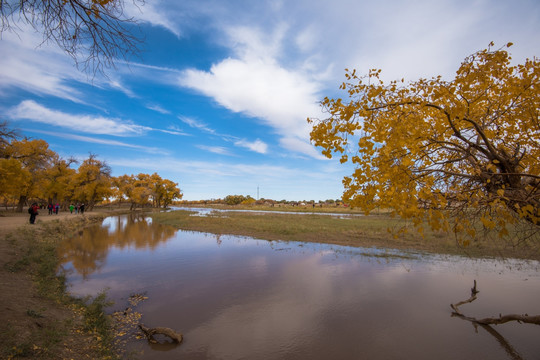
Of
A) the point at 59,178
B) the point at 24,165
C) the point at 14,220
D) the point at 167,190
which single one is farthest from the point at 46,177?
the point at 167,190

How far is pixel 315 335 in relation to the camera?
21.5ft

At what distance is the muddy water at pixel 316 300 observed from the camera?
6.08m

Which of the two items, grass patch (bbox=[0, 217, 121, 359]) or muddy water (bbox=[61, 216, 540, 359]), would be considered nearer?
grass patch (bbox=[0, 217, 121, 359])

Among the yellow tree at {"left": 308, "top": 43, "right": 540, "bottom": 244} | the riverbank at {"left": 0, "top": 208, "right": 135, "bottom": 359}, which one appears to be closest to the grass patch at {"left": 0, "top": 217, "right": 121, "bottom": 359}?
the riverbank at {"left": 0, "top": 208, "right": 135, "bottom": 359}

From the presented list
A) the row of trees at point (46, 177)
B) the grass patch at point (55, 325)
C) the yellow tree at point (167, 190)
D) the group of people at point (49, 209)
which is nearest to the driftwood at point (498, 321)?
the grass patch at point (55, 325)

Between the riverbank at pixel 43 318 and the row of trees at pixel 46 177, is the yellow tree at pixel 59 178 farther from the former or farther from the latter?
the riverbank at pixel 43 318

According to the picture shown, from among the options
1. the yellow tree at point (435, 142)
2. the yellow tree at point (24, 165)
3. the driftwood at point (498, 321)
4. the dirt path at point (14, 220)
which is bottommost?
the driftwood at point (498, 321)

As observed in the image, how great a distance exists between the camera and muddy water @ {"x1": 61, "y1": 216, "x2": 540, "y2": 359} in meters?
Result: 6.08

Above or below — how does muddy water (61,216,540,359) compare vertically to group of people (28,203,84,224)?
below

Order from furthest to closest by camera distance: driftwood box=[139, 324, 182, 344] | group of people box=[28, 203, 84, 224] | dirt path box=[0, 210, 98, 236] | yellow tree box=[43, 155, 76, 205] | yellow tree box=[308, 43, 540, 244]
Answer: yellow tree box=[43, 155, 76, 205]
group of people box=[28, 203, 84, 224]
dirt path box=[0, 210, 98, 236]
driftwood box=[139, 324, 182, 344]
yellow tree box=[308, 43, 540, 244]

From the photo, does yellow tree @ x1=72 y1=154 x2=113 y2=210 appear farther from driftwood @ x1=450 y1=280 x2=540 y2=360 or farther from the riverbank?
driftwood @ x1=450 y1=280 x2=540 y2=360

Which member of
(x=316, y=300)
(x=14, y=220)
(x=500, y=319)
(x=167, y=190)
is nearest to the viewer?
(x=500, y=319)

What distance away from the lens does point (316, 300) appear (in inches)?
343

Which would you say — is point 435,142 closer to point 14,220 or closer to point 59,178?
point 14,220
